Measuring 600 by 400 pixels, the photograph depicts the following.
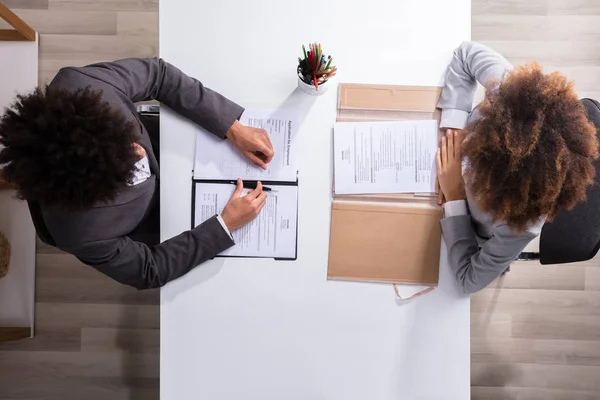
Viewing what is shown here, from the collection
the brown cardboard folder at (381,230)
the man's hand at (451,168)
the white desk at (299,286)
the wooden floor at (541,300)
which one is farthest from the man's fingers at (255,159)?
the wooden floor at (541,300)

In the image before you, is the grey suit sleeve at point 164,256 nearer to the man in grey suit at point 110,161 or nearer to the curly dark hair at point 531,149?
the man in grey suit at point 110,161

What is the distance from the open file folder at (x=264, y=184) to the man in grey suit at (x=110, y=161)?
3 cm

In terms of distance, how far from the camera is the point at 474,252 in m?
1.12

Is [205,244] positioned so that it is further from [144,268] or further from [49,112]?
[49,112]

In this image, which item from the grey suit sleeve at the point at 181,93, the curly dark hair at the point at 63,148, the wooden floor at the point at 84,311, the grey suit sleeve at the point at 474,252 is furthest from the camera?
the wooden floor at the point at 84,311

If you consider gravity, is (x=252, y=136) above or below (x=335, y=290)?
above

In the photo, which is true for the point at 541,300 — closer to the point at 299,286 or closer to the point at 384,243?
the point at 384,243

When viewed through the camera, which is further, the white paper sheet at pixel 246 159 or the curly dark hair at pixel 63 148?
the white paper sheet at pixel 246 159

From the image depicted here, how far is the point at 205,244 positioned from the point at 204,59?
48 centimetres

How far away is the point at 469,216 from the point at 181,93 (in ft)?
2.58

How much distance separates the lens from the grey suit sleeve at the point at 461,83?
111 centimetres

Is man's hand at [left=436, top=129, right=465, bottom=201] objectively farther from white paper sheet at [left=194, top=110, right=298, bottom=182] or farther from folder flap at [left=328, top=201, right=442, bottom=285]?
white paper sheet at [left=194, top=110, right=298, bottom=182]

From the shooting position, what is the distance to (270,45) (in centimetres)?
116

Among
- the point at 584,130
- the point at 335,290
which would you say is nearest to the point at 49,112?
the point at 335,290
